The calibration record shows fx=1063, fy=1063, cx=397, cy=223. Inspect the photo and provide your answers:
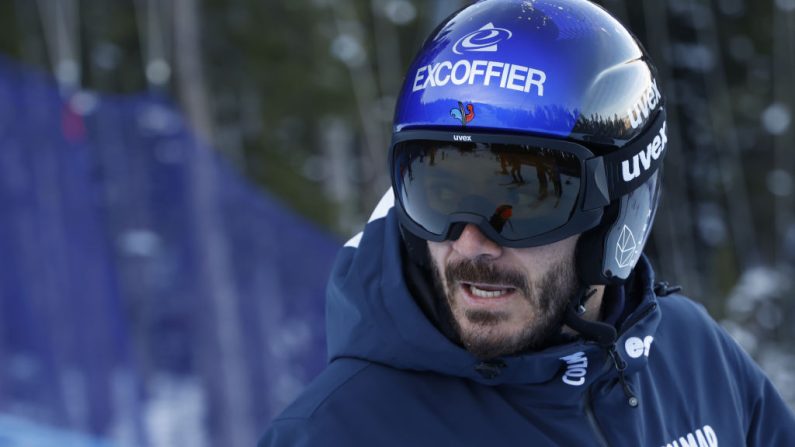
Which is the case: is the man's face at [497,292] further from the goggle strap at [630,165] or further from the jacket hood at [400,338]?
the goggle strap at [630,165]

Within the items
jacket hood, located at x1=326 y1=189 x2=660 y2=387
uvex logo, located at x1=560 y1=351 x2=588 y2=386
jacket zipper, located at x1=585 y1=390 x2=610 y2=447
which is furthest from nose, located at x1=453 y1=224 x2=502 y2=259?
jacket zipper, located at x1=585 y1=390 x2=610 y2=447

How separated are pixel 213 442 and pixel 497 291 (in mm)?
3808

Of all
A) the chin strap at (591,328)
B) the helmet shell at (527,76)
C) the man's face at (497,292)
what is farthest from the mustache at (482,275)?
the helmet shell at (527,76)

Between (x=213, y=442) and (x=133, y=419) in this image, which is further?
(x=213, y=442)

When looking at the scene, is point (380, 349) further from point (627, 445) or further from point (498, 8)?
point (498, 8)

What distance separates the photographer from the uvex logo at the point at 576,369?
199cm

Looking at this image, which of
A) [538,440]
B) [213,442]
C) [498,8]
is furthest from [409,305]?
[213,442]

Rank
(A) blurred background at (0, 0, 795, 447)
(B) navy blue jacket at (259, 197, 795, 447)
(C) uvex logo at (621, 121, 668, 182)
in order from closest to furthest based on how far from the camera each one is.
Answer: (B) navy blue jacket at (259, 197, 795, 447) < (C) uvex logo at (621, 121, 668, 182) < (A) blurred background at (0, 0, 795, 447)

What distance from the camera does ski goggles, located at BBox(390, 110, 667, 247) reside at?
6.58 feet

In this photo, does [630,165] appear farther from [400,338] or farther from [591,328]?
[400,338]

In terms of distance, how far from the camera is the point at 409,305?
194 cm

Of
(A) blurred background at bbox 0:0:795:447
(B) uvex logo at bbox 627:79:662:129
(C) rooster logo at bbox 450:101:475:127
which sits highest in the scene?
(C) rooster logo at bbox 450:101:475:127

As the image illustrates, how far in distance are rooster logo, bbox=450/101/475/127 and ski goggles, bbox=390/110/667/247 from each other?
31mm

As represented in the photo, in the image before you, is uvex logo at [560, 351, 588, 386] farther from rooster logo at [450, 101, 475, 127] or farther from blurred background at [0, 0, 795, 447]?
blurred background at [0, 0, 795, 447]
